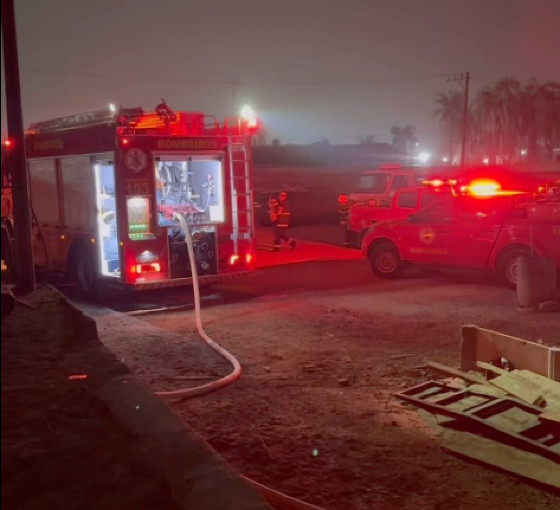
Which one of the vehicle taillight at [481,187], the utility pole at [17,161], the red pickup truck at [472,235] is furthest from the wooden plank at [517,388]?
the vehicle taillight at [481,187]

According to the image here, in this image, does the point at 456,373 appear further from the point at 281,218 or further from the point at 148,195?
the point at 281,218

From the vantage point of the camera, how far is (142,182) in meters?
10.9

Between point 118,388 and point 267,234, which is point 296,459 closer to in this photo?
point 118,388

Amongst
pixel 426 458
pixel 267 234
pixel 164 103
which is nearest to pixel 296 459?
pixel 426 458

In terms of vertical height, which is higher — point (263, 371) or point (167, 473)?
point (167, 473)

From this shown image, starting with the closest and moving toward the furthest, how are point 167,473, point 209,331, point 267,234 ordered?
point 167,473 < point 209,331 < point 267,234

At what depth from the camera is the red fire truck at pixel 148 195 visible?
11.0 meters


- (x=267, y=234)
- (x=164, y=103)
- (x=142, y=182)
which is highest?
(x=164, y=103)

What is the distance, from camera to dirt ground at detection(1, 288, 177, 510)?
104 inches

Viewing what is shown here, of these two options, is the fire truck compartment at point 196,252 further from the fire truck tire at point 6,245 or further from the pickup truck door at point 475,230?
the fire truck tire at point 6,245

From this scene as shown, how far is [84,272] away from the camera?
12242mm

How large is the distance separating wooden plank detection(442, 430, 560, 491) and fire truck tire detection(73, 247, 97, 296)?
24.9 feet

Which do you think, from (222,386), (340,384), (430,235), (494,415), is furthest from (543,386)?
(430,235)

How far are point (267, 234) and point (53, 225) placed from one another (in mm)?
12758
